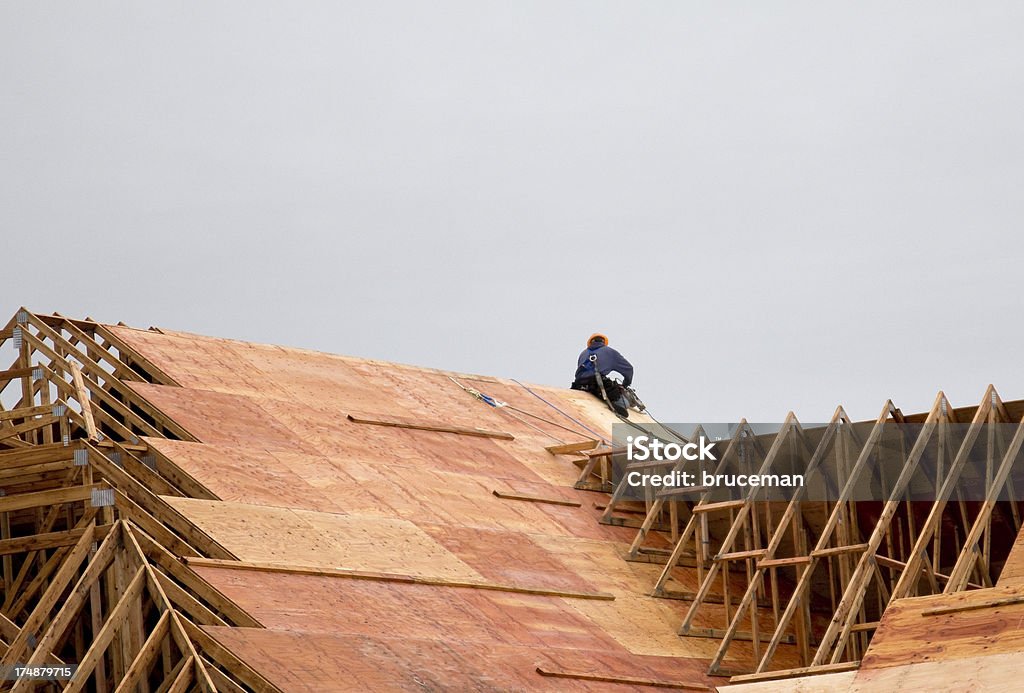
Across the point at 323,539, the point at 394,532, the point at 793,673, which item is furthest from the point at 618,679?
the point at 323,539

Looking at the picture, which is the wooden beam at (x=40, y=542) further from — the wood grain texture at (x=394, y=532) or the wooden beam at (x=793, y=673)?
the wooden beam at (x=793, y=673)

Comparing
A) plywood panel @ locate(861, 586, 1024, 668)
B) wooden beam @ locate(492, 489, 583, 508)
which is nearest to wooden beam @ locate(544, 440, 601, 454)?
wooden beam @ locate(492, 489, 583, 508)

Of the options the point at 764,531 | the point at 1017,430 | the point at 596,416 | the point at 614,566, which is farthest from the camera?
the point at 596,416

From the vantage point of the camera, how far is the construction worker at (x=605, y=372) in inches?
940

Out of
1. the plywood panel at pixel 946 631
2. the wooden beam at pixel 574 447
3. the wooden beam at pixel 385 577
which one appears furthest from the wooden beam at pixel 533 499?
the plywood panel at pixel 946 631

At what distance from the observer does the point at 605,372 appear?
2394cm

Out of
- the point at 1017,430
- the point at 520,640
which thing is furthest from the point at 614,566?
the point at 1017,430

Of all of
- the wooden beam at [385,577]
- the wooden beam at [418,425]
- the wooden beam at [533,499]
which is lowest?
the wooden beam at [385,577]

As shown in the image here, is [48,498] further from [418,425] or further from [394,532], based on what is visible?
[418,425]

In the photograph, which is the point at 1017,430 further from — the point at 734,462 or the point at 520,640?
the point at 520,640

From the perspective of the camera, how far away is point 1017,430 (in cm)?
1653

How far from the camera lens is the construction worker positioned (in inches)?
940

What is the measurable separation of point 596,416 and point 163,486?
29.9 ft

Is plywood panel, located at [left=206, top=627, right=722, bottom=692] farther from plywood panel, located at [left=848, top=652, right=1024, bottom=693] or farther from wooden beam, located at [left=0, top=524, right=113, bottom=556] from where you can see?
plywood panel, located at [left=848, top=652, right=1024, bottom=693]
